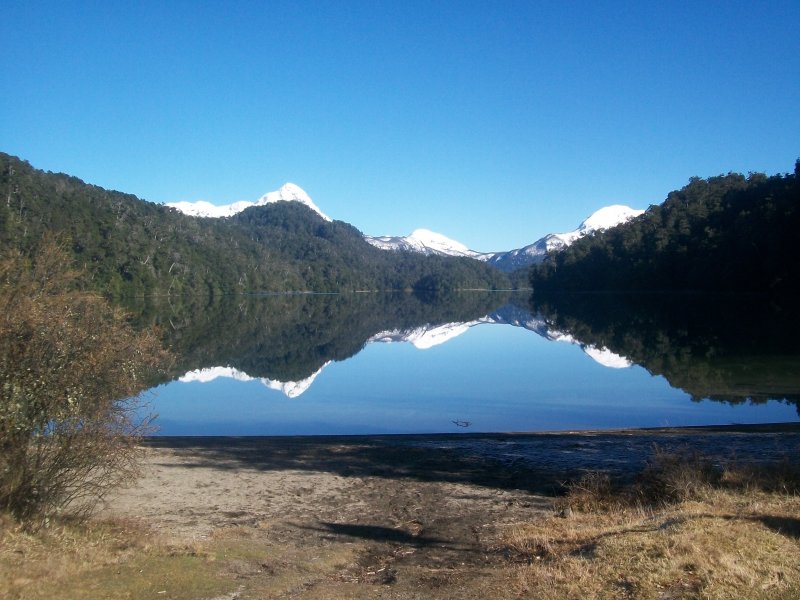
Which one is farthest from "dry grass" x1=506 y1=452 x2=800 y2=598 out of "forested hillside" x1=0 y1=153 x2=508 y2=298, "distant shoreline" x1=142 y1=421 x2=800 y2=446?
"forested hillside" x1=0 y1=153 x2=508 y2=298

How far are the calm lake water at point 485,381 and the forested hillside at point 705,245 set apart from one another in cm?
1906

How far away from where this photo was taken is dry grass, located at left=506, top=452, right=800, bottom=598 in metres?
5.39

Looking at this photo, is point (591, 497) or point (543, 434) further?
point (543, 434)

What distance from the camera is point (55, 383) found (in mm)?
6457

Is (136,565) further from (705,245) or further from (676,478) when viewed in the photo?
(705,245)

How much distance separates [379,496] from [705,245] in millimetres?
79468

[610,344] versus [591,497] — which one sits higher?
[610,344]

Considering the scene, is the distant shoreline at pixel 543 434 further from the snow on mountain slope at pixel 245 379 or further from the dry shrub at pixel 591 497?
the snow on mountain slope at pixel 245 379

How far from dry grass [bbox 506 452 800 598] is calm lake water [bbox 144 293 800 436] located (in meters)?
4.97

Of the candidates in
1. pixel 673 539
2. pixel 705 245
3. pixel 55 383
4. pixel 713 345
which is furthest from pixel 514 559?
pixel 705 245

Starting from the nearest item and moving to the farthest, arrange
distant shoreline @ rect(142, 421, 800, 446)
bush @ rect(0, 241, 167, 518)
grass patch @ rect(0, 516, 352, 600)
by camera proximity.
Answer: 1. grass patch @ rect(0, 516, 352, 600)
2. bush @ rect(0, 241, 167, 518)
3. distant shoreline @ rect(142, 421, 800, 446)

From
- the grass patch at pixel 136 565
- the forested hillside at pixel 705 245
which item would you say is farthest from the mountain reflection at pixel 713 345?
the grass patch at pixel 136 565

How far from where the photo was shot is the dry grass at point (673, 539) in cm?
539

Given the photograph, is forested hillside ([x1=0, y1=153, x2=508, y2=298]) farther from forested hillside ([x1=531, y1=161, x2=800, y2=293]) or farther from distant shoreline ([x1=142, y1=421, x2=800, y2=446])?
forested hillside ([x1=531, y1=161, x2=800, y2=293])
